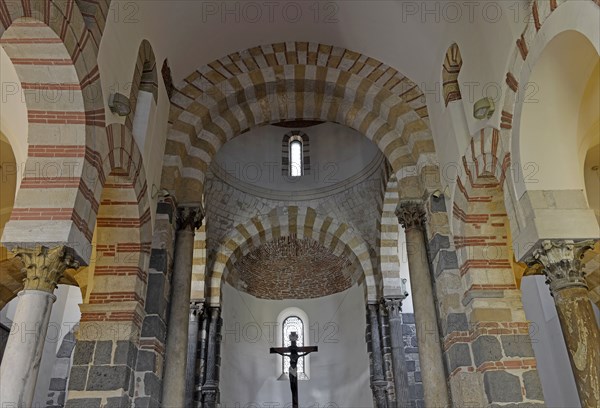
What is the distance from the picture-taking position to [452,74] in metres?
6.82

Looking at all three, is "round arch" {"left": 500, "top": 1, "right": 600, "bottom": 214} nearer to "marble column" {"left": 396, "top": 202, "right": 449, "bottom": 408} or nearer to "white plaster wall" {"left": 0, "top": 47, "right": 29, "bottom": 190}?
"marble column" {"left": 396, "top": 202, "right": 449, "bottom": 408}

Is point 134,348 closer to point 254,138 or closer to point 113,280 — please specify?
point 113,280

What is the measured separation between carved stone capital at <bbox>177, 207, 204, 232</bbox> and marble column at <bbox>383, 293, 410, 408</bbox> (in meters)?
5.44

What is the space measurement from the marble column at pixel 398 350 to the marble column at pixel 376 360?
1.42 ft

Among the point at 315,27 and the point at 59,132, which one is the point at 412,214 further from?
the point at 59,132

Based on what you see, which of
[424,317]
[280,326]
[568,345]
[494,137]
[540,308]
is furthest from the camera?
[280,326]

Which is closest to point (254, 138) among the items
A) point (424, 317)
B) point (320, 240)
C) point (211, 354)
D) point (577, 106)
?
point (320, 240)

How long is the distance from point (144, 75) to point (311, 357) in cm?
1006

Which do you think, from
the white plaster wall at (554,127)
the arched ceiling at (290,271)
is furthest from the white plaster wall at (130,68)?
the arched ceiling at (290,271)

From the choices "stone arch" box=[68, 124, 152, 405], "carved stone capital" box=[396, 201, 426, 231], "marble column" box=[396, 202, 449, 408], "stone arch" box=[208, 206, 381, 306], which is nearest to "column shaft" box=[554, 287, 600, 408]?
"marble column" box=[396, 202, 449, 408]

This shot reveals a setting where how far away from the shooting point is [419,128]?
7645mm

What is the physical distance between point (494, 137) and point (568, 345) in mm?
2192

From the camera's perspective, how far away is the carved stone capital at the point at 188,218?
7207mm

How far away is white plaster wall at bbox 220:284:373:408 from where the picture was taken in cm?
1302
